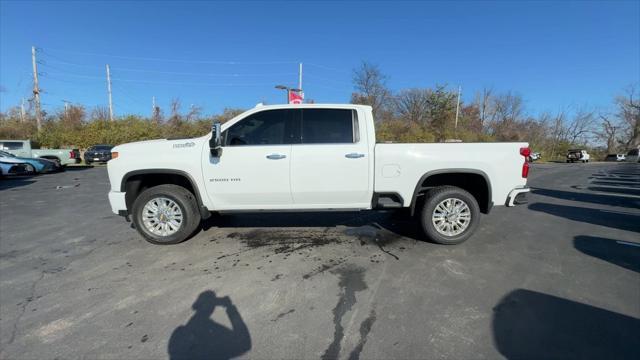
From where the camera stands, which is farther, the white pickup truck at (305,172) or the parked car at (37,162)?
the parked car at (37,162)

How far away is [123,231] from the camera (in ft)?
17.5

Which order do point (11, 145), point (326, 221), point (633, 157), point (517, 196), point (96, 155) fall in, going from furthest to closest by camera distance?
point (633, 157) → point (96, 155) → point (11, 145) → point (326, 221) → point (517, 196)

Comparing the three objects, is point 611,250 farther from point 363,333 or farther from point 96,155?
point 96,155

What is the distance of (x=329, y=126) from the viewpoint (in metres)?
4.50

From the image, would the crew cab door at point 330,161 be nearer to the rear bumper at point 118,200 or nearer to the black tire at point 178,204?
the black tire at point 178,204

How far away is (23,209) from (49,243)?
380 centimetres

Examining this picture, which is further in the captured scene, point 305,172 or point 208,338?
point 305,172

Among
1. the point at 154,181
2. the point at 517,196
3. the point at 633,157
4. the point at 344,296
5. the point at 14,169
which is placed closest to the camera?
the point at 344,296

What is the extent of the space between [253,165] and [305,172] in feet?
2.43

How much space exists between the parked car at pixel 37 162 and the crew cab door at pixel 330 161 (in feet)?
56.0

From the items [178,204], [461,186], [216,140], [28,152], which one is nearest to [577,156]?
[461,186]

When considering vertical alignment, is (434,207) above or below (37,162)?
above

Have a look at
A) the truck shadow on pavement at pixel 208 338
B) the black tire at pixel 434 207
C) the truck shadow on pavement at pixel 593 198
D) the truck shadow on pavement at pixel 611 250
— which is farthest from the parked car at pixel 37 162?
the truck shadow on pavement at pixel 593 198

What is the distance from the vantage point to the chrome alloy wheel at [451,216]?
4.46 metres
